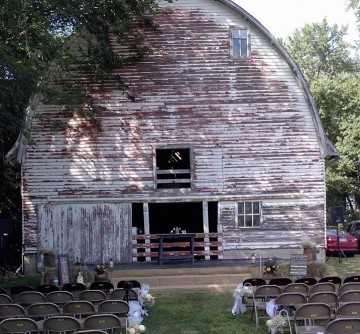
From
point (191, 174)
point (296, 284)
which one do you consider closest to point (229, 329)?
point (296, 284)

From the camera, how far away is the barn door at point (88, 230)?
21500 millimetres

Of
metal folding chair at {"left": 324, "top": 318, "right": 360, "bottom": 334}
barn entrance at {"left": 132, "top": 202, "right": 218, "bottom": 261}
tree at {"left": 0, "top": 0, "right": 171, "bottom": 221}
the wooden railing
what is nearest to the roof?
tree at {"left": 0, "top": 0, "right": 171, "bottom": 221}

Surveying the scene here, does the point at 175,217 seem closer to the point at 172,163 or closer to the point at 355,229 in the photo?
the point at 172,163

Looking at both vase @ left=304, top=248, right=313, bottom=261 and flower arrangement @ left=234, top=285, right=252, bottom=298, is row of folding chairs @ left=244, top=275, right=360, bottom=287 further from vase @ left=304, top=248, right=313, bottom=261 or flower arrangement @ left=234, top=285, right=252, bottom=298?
vase @ left=304, top=248, right=313, bottom=261

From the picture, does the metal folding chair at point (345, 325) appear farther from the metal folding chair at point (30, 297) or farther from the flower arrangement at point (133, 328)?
the metal folding chair at point (30, 297)

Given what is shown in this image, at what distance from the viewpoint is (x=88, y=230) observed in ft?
70.8

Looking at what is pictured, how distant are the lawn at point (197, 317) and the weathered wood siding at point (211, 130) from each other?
536 cm

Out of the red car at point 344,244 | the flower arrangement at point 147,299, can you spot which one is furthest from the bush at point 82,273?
the red car at point 344,244

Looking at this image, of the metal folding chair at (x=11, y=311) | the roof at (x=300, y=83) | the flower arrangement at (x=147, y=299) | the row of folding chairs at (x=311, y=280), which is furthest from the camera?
the roof at (x=300, y=83)

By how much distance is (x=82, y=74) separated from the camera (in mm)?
21750

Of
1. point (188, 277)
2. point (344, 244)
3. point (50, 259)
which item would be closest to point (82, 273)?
point (50, 259)

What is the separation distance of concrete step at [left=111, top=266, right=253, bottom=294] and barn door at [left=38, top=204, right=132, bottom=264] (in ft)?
6.58

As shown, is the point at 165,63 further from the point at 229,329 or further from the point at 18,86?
the point at 229,329

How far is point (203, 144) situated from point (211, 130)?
53 centimetres
